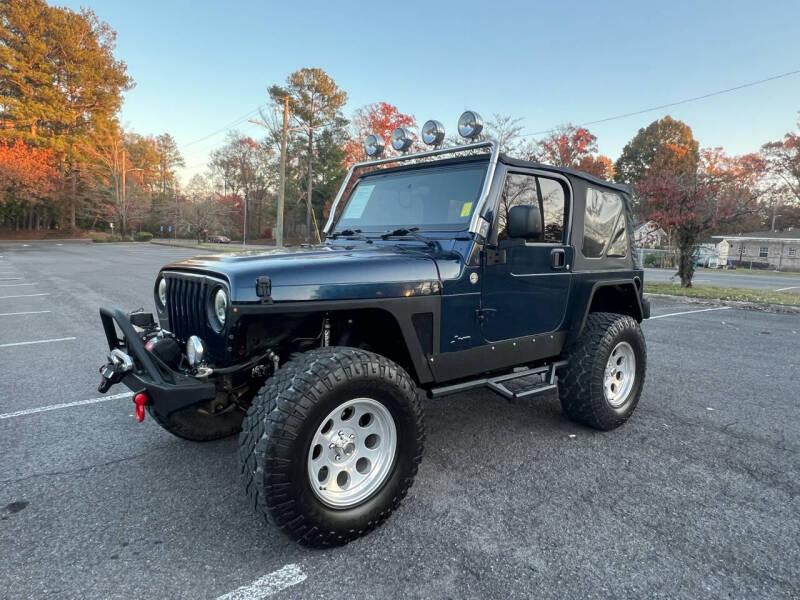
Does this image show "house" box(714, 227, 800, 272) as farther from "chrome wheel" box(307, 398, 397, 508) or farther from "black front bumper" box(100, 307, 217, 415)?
"black front bumper" box(100, 307, 217, 415)

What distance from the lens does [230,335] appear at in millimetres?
2334

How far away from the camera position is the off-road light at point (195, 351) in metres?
2.45

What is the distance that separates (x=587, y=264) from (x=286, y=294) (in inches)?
98.6

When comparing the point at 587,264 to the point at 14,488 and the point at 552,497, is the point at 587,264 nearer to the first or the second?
the point at 552,497

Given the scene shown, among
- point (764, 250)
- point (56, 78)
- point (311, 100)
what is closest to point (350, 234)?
point (311, 100)

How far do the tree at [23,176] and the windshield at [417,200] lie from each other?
147 ft

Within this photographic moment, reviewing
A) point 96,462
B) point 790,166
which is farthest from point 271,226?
Result: point 96,462

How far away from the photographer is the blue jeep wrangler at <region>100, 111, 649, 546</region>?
2.22 meters

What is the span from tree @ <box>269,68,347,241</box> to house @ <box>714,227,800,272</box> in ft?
123

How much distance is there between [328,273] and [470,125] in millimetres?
1680

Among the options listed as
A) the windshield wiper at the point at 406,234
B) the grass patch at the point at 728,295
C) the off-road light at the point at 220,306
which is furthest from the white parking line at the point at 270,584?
the grass patch at the point at 728,295

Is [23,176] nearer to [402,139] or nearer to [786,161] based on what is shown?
[402,139]

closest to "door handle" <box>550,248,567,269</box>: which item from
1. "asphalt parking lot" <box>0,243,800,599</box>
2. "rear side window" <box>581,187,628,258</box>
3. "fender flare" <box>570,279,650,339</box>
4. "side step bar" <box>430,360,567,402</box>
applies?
"rear side window" <box>581,187,628,258</box>

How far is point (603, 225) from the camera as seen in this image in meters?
3.97
